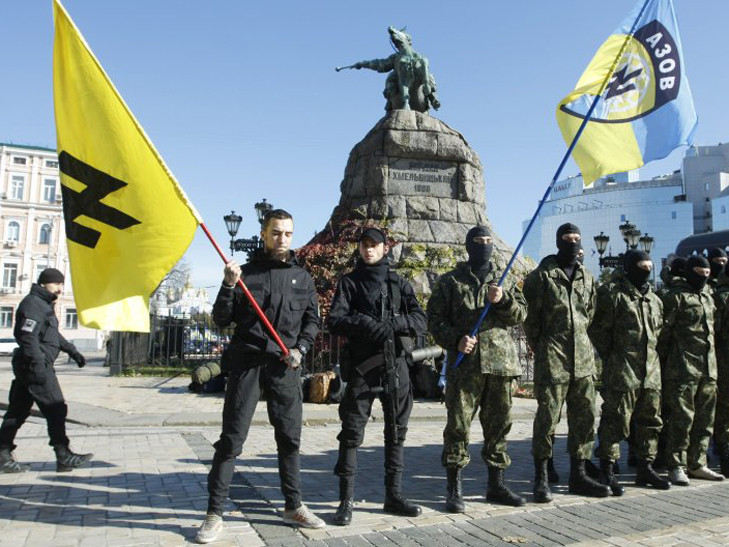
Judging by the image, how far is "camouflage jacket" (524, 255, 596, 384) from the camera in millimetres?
4816

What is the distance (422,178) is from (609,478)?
12.2m

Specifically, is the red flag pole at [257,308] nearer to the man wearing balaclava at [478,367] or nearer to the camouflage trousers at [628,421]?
the man wearing balaclava at [478,367]

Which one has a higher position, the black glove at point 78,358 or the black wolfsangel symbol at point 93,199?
the black wolfsangel symbol at point 93,199

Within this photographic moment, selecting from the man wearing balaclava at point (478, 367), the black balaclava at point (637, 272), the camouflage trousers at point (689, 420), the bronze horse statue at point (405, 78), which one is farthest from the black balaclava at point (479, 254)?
the bronze horse statue at point (405, 78)

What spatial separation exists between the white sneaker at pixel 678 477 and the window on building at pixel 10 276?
2220 inches

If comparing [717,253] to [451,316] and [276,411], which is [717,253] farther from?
[276,411]

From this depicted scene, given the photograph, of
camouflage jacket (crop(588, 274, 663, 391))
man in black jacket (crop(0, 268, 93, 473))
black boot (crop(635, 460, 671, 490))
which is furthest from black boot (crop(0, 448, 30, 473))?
black boot (crop(635, 460, 671, 490))

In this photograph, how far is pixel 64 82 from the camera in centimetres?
403

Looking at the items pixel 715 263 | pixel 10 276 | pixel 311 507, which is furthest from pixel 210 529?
pixel 10 276

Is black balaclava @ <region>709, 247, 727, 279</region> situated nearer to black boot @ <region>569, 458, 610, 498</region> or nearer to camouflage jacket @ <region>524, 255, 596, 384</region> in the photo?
camouflage jacket @ <region>524, 255, 596, 384</region>

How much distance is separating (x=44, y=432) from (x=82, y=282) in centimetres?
494

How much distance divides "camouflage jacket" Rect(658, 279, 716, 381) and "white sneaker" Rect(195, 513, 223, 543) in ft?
14.1

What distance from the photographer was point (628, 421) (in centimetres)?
506

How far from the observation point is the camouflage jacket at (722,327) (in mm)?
5867
